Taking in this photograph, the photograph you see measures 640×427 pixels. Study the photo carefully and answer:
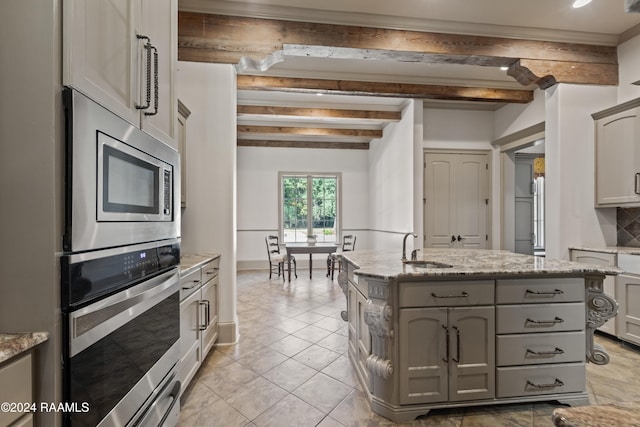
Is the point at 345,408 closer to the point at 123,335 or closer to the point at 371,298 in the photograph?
the point at 371,298

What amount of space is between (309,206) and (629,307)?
5979 mm

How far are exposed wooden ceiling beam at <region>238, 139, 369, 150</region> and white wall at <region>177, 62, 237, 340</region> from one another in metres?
4.39

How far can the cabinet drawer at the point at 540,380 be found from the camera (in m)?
1.92

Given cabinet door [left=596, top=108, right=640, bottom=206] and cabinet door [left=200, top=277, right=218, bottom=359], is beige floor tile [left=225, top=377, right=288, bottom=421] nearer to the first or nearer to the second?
cabinet door [left=200, top=277, right=218, bottom=359]

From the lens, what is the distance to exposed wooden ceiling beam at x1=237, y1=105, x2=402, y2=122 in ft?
17.4

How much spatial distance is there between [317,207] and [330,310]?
396 centimetres

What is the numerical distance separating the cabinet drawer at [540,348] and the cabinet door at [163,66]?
7.61ft

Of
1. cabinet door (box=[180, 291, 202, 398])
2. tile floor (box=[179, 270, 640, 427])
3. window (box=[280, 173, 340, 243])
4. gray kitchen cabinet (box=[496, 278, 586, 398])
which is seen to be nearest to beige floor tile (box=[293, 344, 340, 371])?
tile floor (box=[179, 270, 640, 427])

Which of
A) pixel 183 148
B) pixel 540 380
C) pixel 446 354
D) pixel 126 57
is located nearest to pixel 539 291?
pixel 540 380

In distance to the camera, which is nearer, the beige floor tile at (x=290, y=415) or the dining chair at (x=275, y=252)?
the beige floor tile at (x=290, y=415)

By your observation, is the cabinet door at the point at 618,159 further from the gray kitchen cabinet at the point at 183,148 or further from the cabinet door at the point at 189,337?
the gray kitchen cabinet at the point at 183,148

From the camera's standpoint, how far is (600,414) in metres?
0.53

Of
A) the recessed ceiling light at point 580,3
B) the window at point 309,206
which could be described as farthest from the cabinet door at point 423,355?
the window at point 309,206

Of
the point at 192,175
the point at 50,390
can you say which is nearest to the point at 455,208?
the point at 192,175
